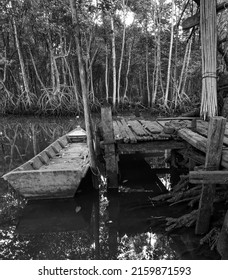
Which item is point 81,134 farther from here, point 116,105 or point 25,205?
point 116,105

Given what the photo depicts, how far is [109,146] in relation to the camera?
508 cm

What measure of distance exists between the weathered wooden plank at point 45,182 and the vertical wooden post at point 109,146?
2.27 feet

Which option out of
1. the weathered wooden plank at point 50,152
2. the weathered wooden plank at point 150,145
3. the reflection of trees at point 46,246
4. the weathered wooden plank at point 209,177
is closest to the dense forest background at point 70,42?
the weathered wooden plank at point 50,152

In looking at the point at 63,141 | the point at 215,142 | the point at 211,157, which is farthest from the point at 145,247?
the point at 63,141

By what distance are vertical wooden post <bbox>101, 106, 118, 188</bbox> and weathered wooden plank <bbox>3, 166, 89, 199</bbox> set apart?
0.69 m

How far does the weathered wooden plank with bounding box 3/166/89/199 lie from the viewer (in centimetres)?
453

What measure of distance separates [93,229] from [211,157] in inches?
90.7

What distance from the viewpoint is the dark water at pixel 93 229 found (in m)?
3.45

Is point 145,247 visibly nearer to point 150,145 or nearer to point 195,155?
point 195,155

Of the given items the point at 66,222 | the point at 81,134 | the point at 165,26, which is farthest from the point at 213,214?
the point at 165,26

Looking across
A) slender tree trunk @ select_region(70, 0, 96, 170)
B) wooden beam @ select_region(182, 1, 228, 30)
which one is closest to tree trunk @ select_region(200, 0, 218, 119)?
→ wooden beam @ select_region(182, 1, 228, 30)

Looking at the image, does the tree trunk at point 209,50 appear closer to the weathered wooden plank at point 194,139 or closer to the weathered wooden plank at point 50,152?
the weathered wooden plank at point 194,139

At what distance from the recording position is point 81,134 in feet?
29.2

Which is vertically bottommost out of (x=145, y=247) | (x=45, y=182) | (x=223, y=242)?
(x=145, y=247)
